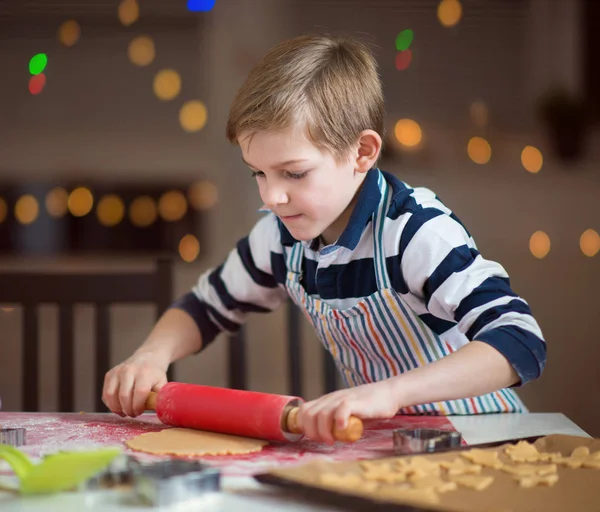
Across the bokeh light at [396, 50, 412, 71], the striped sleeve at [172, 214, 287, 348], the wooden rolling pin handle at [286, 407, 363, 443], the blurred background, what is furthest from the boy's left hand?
the bokeh light at [396, 50, 412, 71]

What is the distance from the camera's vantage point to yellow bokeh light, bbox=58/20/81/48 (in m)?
2.72

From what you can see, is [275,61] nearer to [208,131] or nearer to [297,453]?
[297,453]

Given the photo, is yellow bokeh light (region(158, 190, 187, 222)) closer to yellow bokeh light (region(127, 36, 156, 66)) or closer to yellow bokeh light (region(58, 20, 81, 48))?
yellow bokeh light (region(127, 36, 156, 66))

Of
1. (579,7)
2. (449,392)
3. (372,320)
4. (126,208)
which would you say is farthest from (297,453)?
(579,7)

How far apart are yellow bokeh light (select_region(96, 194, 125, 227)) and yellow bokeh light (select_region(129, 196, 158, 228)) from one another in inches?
1.4

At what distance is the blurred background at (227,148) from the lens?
2.59 metres

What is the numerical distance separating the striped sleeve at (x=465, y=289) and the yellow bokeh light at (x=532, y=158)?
1.61 metres

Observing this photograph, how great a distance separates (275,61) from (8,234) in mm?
1876

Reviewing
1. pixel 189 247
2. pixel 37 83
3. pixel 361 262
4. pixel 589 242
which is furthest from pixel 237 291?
pixel 37 83

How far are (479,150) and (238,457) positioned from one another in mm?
2025

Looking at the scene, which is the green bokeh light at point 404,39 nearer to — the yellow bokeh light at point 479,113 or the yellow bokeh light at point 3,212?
the yellow bokeh light at point 479,113

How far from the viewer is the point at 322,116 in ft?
3.43

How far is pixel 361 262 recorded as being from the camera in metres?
1.15

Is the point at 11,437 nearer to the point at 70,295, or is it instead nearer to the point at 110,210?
the point at 70,295
